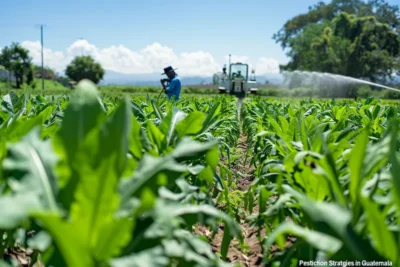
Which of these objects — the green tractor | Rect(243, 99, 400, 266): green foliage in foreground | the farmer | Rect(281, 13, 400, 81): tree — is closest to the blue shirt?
the farmer

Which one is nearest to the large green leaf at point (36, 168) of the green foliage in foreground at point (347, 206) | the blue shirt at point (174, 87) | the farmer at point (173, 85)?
the green foliage in foreground at point (347, 206)

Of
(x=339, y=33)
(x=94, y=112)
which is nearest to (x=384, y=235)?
(x=94, y=112)

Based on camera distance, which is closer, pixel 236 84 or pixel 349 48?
pixel 236 84

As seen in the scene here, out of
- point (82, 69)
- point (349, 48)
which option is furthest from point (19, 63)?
point (349, 48)

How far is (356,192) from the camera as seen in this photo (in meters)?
1.76

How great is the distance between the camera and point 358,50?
53.3 meters

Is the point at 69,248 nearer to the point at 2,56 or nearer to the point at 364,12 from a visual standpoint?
the point at 364,12

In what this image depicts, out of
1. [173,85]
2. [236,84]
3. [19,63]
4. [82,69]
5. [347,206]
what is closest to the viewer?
[347,206]

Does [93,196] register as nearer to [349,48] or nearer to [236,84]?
[236,84]

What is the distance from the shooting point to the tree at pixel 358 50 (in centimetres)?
5288

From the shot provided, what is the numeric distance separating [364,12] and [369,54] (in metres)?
18.3

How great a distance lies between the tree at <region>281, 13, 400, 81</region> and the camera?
5288cm

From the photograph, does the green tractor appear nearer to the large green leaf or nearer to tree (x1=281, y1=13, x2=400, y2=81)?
tree (x1=281, y1=13, x2=400, y2=81)

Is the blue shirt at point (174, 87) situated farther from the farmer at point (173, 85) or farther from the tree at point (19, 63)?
the tree at point (19, 63)
